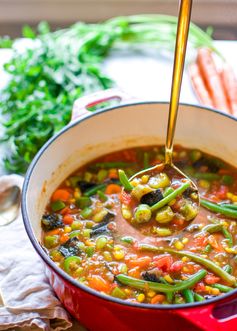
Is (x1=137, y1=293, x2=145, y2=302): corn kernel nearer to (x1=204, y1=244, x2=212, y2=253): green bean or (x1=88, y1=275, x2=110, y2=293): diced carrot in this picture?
(x1=88, y1=275, x2=110, y2=293): diced carrot

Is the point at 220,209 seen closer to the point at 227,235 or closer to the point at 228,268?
the point at 227,235

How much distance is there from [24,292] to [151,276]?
14.7 inches

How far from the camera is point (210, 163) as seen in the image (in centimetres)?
205

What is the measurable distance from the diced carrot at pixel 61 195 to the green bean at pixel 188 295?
54 cm

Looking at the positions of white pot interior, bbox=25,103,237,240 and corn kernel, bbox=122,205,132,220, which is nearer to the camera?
corn kernel, bbox=122,205,132,220

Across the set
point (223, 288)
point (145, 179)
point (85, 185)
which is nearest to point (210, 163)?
point (145, 179)

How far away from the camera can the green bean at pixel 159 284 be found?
1610 mm

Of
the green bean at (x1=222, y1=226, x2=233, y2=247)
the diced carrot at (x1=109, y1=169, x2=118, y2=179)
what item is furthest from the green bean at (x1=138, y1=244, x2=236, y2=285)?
the diced carrot at (x1=109, y1=169, x2=118, y2=179)

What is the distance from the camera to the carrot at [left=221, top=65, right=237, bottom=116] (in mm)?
2309

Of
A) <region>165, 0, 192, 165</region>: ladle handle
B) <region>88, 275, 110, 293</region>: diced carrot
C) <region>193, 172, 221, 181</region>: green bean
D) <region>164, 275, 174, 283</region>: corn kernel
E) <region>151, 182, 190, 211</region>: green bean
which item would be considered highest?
<region>165, 0, 192, 165</region>: ladle handle

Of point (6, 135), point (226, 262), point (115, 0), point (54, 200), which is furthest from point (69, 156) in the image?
point (115, 0)

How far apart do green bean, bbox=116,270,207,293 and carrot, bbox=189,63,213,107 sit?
0.88 meters

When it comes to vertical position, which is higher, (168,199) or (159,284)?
(168,199)

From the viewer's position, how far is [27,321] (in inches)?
64.1
